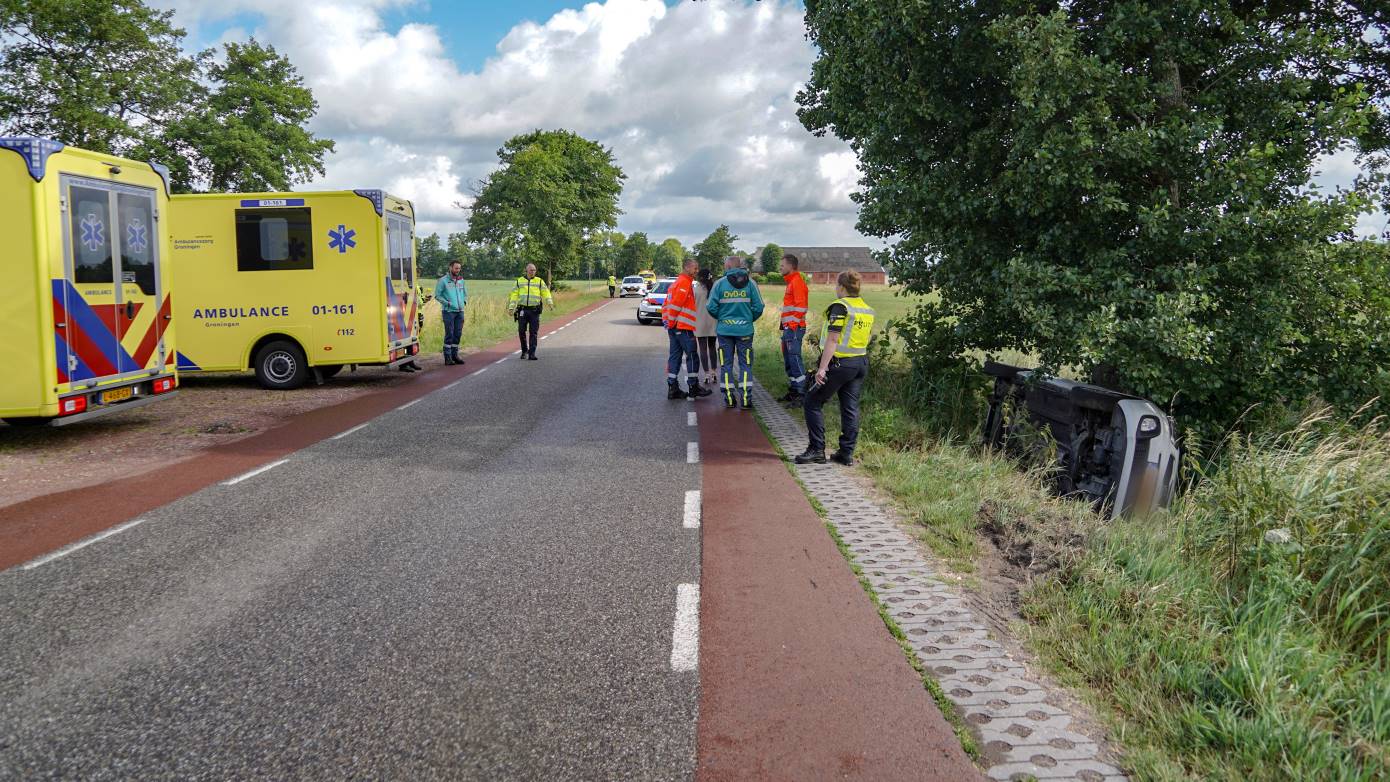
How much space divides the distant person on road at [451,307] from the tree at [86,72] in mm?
17664

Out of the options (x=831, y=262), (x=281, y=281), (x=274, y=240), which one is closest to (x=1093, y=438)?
(x=281, y=281)

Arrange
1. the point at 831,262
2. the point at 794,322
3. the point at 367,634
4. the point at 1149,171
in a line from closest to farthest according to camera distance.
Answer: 1. the point at 367,634
2. the point at 1149,171
3. the point at 794,322
4. the point at 831,262

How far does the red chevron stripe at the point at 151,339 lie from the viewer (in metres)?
10.5

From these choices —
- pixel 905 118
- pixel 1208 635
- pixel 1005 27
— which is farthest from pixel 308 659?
pixel 905 118

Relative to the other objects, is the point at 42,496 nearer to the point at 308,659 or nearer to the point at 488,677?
the point at 308,659

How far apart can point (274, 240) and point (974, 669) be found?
43.6 feet

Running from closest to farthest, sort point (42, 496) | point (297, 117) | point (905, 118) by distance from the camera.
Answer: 1. point (42, 496)
2. point (905, 118)
3. point (297, 117)

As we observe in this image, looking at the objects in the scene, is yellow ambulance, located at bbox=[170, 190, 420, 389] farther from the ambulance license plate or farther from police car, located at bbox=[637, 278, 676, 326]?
police car, located at bbox=[637, 278, 676, 326]

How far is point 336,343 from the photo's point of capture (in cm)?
1447

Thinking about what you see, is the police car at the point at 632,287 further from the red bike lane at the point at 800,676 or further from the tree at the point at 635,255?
the tree at the point at 635,255

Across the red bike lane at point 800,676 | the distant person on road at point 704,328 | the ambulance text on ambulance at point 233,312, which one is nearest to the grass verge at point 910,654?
the red bike lane at point 800,676

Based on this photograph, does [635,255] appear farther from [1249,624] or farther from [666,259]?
[1249,624]

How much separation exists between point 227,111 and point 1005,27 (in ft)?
116

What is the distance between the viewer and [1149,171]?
921 cm
